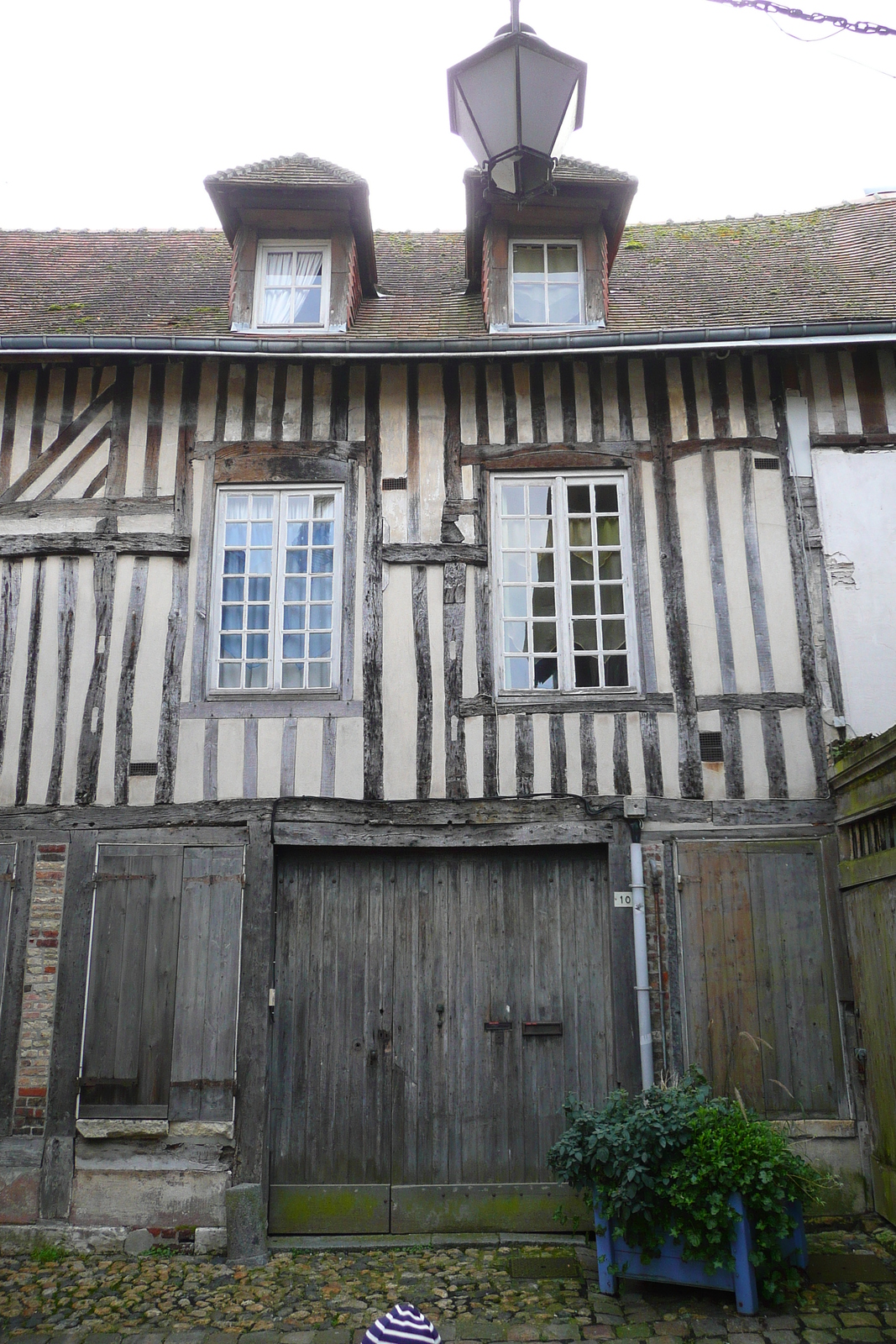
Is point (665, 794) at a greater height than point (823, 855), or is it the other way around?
point (665, 794)

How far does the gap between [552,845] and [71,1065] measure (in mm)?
3046

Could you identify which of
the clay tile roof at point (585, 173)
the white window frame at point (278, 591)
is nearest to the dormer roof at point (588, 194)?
the clay tile roof at point (585, 173)

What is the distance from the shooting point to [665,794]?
19.2ft

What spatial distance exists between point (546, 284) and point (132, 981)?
536cm

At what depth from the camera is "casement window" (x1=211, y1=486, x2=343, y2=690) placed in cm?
611

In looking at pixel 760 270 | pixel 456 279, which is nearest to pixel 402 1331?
pixel 456 279

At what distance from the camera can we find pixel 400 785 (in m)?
5.88

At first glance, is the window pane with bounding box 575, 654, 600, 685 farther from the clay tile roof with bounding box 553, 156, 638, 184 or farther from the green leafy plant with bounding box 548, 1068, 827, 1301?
the clay tile roof with bounding box 553, 156, 638, 184

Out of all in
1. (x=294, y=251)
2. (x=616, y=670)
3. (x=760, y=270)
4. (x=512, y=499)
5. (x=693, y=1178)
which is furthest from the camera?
(x=760, y=270)

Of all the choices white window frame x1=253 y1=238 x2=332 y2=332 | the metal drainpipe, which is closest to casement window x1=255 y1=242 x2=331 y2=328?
white window frame x1=253 y1=238 x2=332 y2=332

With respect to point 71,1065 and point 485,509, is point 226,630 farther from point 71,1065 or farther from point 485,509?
point 71,1065

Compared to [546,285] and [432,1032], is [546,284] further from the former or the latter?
[432,1032]

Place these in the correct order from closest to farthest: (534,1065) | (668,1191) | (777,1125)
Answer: (668,1191) < (777,1125) < (534,1065)

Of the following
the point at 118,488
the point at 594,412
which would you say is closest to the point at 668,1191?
the point at 594,412
